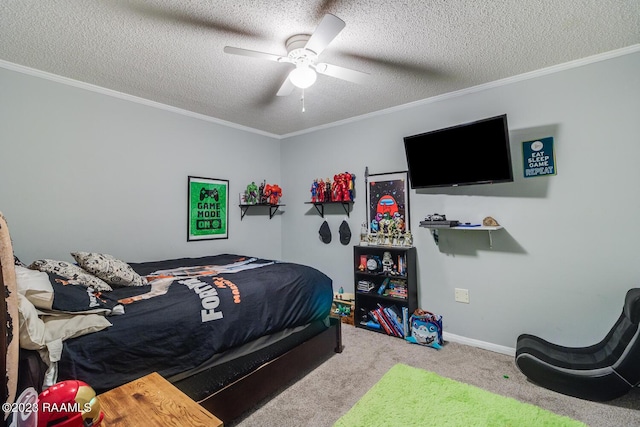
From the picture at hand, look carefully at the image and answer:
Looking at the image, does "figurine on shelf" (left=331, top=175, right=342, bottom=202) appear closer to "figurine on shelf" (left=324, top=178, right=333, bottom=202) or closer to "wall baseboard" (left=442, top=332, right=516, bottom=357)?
"figurine on shelf" (left=324, top=178, right=333, bottom=202)

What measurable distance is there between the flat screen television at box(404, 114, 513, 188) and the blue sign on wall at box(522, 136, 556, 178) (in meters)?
0.23

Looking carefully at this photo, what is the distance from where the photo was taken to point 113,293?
173cm

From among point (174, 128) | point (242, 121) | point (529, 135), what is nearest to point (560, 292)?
→ point (529, 135)

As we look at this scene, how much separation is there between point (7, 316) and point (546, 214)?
3.12 metres

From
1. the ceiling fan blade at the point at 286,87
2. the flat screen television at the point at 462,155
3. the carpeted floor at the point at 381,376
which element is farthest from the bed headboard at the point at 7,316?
the flat screen television at the point at 462,155

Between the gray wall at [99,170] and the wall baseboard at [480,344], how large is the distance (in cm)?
259

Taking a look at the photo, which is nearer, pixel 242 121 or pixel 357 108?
pixel 357 108

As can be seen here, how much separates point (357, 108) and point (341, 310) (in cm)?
225

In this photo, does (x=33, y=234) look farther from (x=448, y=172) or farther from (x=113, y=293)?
(x=448, y=172)

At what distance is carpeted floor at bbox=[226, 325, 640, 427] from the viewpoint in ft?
5.74

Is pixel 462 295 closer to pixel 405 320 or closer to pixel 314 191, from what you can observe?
pixel 405 320

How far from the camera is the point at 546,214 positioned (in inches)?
94.6

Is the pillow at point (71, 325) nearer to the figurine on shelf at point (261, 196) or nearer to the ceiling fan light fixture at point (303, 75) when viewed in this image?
the ceiling fan light fixture at point (303, 75)

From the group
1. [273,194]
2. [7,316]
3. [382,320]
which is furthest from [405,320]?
[7,316]
